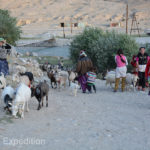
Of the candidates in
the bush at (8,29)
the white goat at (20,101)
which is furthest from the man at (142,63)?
the bush at (8,29)

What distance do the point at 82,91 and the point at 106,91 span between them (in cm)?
103

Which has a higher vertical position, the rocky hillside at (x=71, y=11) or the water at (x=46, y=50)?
the rocky hillside at (x=71, y=11)

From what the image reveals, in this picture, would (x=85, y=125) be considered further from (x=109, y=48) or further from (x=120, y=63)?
(x=109, y=48)

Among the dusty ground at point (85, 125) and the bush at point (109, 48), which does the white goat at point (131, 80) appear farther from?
the bush at point (109, 48)

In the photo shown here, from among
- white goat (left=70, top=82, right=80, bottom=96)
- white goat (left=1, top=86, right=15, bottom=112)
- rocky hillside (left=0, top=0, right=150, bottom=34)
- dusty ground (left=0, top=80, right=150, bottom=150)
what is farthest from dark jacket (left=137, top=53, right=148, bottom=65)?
rocky hillside (left=0, top=0, right=150, bottom=34)

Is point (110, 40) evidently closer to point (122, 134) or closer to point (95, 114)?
point (95, 114)

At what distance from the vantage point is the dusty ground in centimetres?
509

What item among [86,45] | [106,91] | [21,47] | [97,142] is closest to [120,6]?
[21,47]

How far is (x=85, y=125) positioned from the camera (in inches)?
246

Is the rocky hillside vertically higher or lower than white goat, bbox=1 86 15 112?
higher

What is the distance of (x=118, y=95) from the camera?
1002 cm

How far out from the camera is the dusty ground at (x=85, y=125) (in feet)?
16.7

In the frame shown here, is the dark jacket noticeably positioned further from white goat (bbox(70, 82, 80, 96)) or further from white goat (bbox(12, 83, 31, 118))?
Result: white goat (bbox(12, 83, 31, 118))

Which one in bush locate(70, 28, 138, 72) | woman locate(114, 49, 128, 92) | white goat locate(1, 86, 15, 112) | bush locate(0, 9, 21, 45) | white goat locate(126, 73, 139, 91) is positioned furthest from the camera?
bush locate(0, 9, 21, 45)
